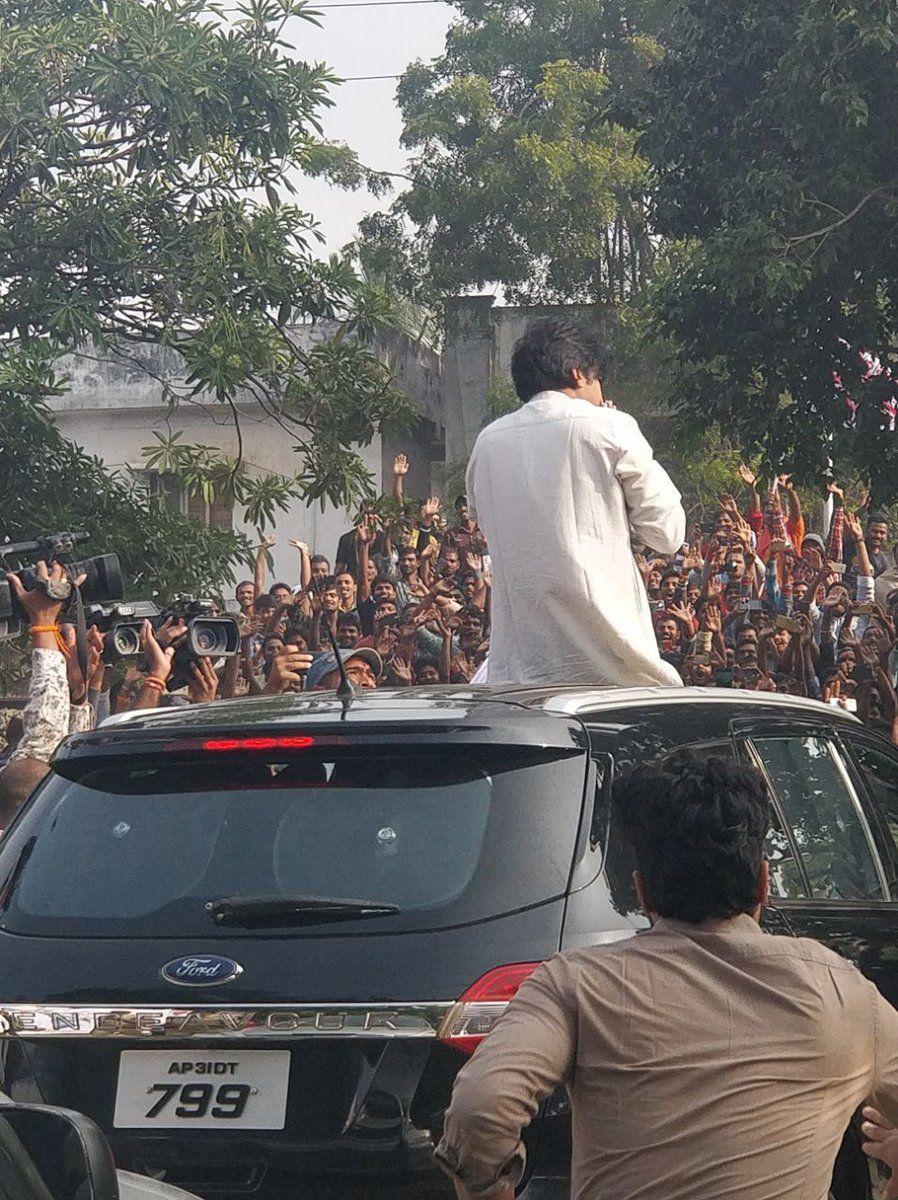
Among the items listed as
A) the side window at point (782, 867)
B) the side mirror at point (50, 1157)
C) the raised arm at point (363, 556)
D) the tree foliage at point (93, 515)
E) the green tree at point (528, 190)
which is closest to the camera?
the side mirror at point (50, 1157)

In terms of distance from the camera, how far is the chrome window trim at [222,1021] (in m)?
3.34

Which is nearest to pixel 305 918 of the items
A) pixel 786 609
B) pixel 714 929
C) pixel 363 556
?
pixel 714 929

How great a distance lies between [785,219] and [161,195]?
4.69 metres

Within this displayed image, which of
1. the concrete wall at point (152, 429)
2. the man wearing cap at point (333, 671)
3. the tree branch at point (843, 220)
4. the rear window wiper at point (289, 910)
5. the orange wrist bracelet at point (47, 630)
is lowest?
the man wearing cap at point (333, 671)

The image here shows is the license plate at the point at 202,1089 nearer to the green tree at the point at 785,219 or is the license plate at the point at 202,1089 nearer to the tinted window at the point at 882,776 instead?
the tinted window at the point at 882,776

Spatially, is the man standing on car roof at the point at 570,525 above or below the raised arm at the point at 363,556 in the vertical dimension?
above

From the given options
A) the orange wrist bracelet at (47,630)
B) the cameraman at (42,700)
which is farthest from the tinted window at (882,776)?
the orange wrist bracelet at (47,630)

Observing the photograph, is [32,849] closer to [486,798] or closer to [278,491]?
[486,798]

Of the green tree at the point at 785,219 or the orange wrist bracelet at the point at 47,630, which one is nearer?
the orange wrist bracelet at the point at 47,630

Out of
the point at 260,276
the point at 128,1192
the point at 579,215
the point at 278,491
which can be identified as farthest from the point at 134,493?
the point at 579,215

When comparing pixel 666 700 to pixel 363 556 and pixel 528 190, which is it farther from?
pixel 528 190

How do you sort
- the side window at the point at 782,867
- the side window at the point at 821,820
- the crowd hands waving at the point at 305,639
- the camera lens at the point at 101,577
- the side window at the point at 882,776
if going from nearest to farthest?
the side window at the point at 782,867 → the side window at the point at 821,820 → the side window at the point at 882,776 → the crowd hands waving at the point at 305,639 → the camera lens at the point at 101,577

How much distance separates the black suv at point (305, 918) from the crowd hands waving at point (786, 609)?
Result: 863 centimetres

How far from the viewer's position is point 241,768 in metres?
3.75
